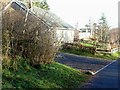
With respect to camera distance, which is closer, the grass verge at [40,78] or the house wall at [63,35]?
the grass verge at [40,78]

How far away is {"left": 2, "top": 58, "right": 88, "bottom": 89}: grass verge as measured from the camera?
458 inches

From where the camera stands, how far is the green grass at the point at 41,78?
11628 mm

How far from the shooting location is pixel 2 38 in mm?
12477

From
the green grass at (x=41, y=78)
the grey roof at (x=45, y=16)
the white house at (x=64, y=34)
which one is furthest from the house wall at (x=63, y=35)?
the green grass at (x=41, y=78)

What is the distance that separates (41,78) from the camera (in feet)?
44.0

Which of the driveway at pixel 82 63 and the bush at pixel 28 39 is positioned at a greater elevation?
the bush at pixel 28 39

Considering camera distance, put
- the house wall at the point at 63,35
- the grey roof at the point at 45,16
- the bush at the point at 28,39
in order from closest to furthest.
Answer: the bush at the point at 28,39 → the grey roof at the point at 45,16 → the house wall at the point at 63,35

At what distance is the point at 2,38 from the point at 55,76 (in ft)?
11.9

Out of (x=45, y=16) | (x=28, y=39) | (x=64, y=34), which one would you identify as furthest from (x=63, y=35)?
(x=64, y=34)

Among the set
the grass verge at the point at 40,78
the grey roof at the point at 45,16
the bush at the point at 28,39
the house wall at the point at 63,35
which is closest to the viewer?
the grass verge at the point at 40,78

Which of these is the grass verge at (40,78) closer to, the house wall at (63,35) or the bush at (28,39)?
the bush at (28,39)

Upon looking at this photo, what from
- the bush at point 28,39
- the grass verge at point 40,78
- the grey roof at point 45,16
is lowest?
the grass verge at point 40,78

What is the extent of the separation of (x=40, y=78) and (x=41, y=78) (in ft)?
A: 0.23

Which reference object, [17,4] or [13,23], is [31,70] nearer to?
[13,23]
